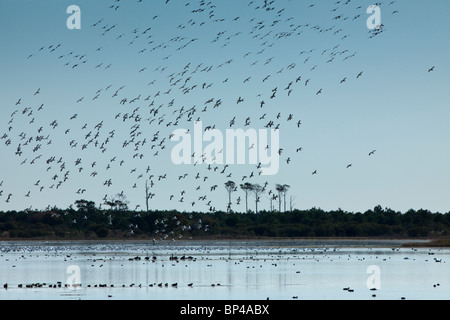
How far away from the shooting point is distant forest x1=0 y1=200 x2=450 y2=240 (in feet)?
454

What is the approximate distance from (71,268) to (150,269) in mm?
4947

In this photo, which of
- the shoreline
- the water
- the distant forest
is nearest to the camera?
the water

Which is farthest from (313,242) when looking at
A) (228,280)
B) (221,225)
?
→ (228,280)

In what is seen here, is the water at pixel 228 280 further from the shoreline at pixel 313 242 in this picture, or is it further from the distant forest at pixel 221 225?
the distant forest at pixel 221 225

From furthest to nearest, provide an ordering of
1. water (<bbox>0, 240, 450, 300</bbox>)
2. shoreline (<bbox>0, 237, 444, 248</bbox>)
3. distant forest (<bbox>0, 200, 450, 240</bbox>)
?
distant forest (<bbox>0, 200, 450, 240</bbox>)
shoreline (<bbox>0, 237, 444, 248</bbox>)
water (<bbox>0, 240, 450, 300</bbox>)

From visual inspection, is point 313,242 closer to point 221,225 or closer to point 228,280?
point 221,225

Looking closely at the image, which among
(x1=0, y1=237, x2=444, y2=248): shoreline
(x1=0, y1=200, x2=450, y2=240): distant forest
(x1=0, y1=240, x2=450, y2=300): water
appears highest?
(x1=0, y1=200, x2=450, y2=240): distant forest

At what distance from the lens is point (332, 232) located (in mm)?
138000

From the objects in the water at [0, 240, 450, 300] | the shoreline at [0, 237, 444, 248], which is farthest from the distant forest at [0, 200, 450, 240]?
the water at [0, 240, 450, 300]

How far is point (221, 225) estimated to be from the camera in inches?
5856

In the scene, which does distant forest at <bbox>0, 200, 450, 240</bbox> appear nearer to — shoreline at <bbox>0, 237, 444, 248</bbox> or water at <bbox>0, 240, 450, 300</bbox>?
shoreline at <bbox>0, 237, 444, 248</bbox>

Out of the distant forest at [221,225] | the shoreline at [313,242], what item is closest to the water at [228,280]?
the shoreline at [313,242]
